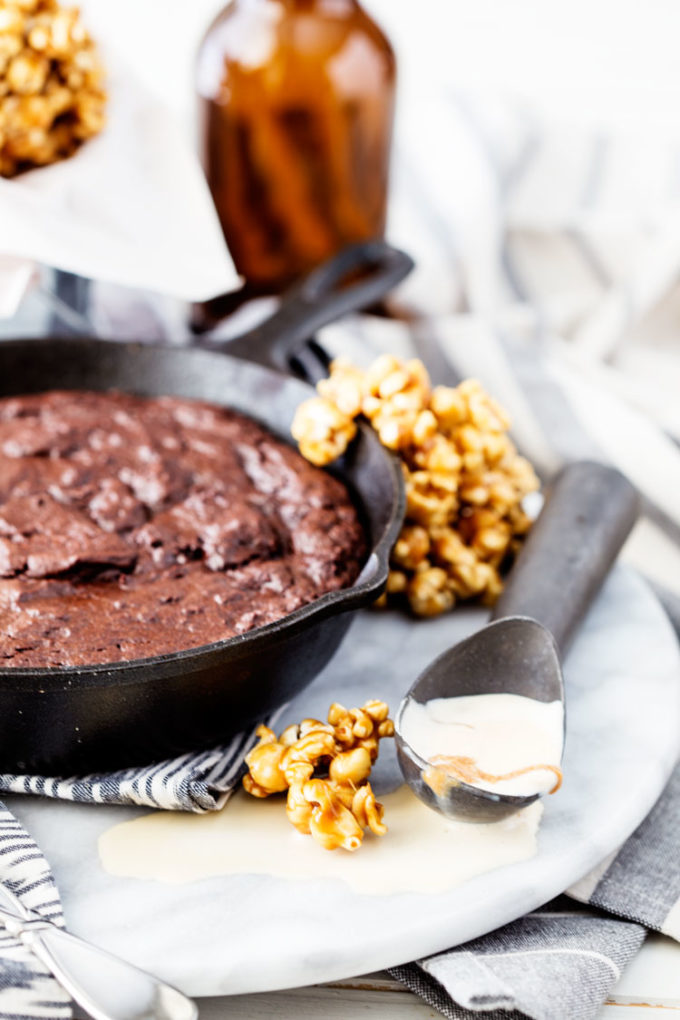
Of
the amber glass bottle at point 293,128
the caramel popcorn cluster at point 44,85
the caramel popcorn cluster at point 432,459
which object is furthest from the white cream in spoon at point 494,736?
the amber glass bottle at point 293,128

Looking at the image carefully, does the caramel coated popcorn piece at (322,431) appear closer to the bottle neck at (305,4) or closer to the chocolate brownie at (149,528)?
the chocolate brownie at (149,528)

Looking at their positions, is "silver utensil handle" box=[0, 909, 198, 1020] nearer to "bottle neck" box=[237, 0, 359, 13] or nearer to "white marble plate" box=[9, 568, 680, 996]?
"white marble plate" box=[9, 568, 680, 996]

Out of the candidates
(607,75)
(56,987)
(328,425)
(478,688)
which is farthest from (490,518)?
(607,75)

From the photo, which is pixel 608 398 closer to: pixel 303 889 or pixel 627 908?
pixel 627 908

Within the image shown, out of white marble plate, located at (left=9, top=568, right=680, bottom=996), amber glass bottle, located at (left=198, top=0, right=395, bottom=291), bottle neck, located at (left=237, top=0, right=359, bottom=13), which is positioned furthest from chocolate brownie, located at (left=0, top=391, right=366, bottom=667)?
bottle neck, located at (left=237, top=0, right=359, bottom=13)

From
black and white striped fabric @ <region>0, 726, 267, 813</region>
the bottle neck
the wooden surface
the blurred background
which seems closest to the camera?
the wooden surface

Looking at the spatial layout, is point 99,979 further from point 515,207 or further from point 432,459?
point 515,207

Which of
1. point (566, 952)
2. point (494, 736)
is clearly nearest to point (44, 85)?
point (494, 736)
